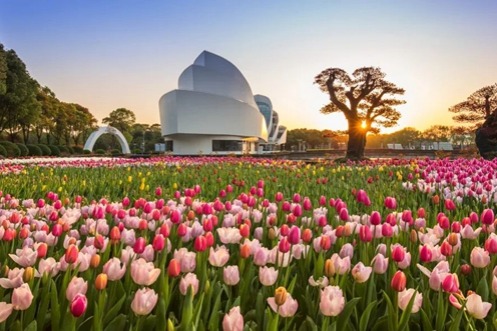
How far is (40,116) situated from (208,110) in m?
22.8

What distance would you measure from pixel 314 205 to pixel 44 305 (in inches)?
125

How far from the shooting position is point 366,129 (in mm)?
24859

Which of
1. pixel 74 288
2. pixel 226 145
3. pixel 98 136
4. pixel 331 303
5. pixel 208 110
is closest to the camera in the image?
pixel 331 303

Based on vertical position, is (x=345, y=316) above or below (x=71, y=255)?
below

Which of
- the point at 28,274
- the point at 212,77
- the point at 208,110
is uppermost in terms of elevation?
the point at 212,77

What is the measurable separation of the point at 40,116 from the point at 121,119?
33574 millimetres

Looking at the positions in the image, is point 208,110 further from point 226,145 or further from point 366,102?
point 366,102

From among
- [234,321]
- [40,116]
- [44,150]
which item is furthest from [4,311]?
[40,116]

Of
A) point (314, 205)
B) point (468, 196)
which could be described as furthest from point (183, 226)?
point (468, 196)

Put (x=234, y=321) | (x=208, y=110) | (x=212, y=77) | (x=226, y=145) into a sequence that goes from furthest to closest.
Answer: (x=226, y=145)
(x=212, y=77)
(x=208, y=110)
(x=234, y=321)

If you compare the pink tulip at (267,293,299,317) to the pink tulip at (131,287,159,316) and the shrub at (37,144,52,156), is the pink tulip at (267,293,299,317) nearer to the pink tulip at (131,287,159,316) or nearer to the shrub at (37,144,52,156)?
the pink tulip at (131,287,159,316)

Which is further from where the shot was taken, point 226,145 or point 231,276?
point 226,145

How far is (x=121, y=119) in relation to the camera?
253 ft

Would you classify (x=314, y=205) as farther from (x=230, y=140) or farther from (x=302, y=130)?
(x=302, y=130)
